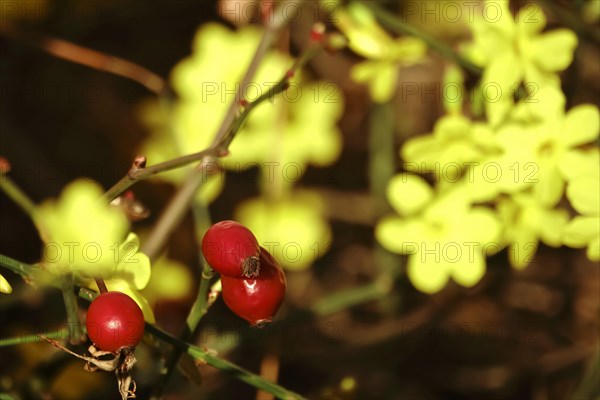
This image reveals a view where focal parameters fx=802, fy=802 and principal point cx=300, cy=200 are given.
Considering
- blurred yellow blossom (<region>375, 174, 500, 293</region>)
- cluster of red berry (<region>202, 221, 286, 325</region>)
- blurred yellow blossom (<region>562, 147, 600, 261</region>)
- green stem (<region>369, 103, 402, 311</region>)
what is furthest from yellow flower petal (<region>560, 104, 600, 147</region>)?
green stem (<region>369, 103, 402, 311</region>)

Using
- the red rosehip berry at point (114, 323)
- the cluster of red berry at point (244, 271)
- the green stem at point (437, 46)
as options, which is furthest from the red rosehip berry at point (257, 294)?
the green stem at point (437, 46)

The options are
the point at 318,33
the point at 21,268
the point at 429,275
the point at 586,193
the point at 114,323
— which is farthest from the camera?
the point at 429,275

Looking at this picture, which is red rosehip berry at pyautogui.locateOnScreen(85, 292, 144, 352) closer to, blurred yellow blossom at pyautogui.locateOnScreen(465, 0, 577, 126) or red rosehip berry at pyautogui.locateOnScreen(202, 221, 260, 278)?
red rosehip berry at pyautogui.locateOnScreen(202, 221, 260, 278)

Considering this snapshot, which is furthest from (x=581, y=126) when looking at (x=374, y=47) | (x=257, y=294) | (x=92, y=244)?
(x=92, y=244)

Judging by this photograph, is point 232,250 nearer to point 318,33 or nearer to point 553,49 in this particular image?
point 318,33

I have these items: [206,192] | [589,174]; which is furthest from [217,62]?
[589,174]

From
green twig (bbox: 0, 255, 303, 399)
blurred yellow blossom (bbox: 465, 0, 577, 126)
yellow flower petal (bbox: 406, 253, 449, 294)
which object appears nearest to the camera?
green twig (bbox: 0, 255, 303, 399)
